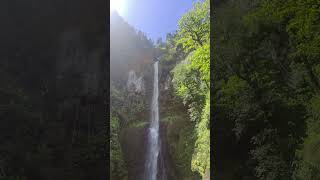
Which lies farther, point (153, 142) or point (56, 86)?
point (153, 142)

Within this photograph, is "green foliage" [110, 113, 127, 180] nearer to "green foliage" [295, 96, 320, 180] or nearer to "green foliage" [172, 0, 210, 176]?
"green foliage" [172, 0, 210, 176]

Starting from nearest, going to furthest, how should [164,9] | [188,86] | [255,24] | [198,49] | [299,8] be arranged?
[299,8]
[255,24]
[198,49]
[188,86]
[164,9]

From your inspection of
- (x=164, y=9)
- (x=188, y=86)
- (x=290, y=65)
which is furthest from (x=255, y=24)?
(x=164, y=9)

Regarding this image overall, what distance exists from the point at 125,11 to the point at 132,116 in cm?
338

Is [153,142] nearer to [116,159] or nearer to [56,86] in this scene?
[116,159]

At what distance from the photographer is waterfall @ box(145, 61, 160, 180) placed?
1254cm

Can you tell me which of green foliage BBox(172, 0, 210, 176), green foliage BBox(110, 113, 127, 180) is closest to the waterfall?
green foliage BBox(110, 113, 127, 180)

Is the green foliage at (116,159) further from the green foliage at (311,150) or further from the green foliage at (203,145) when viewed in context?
the green foliage at (311,150)

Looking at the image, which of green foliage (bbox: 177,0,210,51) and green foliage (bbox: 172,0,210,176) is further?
green foliage (bbox: 177,0,210,51)

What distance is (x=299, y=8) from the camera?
5586 millimetres

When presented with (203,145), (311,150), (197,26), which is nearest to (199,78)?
(197,26)

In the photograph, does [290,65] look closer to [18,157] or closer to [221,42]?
[221,42]

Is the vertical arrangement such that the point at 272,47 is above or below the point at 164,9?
below

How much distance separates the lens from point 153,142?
1288 cm
